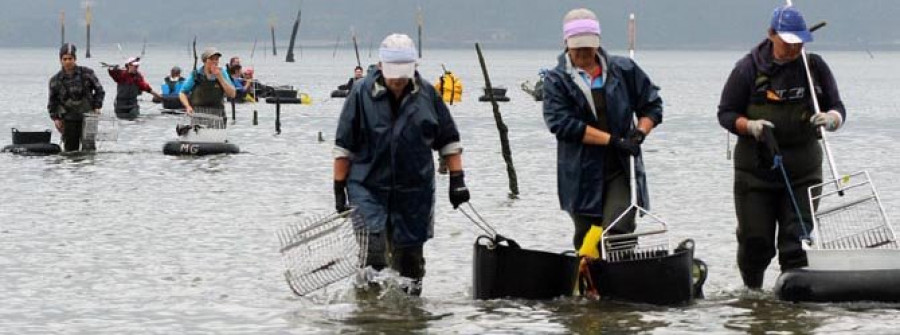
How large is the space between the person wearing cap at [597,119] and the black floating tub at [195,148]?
63.4 ft

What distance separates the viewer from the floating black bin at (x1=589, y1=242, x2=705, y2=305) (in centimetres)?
1249

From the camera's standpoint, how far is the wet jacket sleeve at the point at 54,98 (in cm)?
2683

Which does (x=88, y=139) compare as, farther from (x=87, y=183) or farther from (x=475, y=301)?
(x=475, y=301)

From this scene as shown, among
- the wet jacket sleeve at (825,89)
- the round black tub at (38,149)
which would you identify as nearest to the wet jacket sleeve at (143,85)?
the round black tub at (38,149)

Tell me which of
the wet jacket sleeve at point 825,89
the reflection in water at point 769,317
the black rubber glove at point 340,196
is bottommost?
the reflection in water at point 769,317

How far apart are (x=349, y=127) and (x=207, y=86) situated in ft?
→ 55.1

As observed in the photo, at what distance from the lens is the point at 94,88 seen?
1059 inches

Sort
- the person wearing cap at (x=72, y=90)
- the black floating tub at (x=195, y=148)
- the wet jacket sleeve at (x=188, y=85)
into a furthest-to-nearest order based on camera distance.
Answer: the black floating tub at (x=195, y=148), the wet jacket sleeve at (x=188, y=85), the person wearing cap at (x=72, y=90)

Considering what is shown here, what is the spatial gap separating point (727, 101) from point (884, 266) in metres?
1.39

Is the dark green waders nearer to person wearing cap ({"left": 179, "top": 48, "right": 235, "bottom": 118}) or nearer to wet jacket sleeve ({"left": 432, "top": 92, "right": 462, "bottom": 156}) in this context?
wet jacket sleeve ({"left": 432, "top": 92, "right": 462, "bottom": 156})

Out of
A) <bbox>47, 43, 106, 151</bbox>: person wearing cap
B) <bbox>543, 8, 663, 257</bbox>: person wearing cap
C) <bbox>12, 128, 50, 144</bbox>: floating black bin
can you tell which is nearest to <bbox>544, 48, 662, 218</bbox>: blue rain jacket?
<bbox>543, 8, 663, 257</bbox>: person wearing cap

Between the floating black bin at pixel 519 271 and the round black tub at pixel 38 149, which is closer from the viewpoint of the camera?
the floating black bin at pixel 519 271

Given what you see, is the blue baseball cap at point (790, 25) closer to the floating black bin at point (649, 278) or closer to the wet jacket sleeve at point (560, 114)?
the wet jacket sleeve at point (560, 114)

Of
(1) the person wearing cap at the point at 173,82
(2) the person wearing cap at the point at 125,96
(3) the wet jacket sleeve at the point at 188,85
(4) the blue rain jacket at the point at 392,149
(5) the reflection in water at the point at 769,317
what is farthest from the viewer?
(1) the person wearing cap at the point at 173,82
